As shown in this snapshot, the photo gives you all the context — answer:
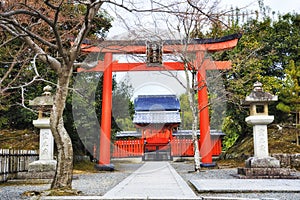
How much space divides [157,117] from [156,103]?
2416mm

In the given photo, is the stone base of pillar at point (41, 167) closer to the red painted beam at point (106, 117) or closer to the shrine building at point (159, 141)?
the red painted beam at point (106, 117)

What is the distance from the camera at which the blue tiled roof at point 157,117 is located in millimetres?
19453

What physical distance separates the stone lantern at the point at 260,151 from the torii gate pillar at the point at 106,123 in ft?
15.8

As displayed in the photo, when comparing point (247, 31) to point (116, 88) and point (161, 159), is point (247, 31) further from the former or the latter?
point (161, 159)

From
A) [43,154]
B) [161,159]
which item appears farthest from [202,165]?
[161,159]

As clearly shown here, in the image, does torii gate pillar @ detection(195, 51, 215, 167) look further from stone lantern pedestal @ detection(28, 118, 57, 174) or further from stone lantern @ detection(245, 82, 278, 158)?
stone lantern pedestal @ detection(28, 118, 57, 174)

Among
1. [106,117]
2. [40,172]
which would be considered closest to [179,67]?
[106,117]

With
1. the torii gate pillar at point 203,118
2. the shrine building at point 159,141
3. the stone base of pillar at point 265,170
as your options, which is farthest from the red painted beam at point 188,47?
the shrine building at point 159,141

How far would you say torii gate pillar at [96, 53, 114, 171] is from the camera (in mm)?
10938

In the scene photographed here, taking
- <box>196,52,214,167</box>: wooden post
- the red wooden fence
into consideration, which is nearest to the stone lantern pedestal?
<box>196,52,214,167</box>: wooden post

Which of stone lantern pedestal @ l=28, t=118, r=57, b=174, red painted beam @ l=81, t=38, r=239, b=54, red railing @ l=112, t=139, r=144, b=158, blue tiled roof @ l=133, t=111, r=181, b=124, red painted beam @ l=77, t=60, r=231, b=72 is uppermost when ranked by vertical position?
red painted beam @ l=81, t=38, r=239, b=54

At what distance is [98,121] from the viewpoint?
42.4ft

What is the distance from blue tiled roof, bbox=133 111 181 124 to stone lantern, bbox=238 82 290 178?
1065 cm

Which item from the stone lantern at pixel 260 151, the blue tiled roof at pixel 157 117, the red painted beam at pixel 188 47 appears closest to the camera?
the stone lantern at pixel 260 151
